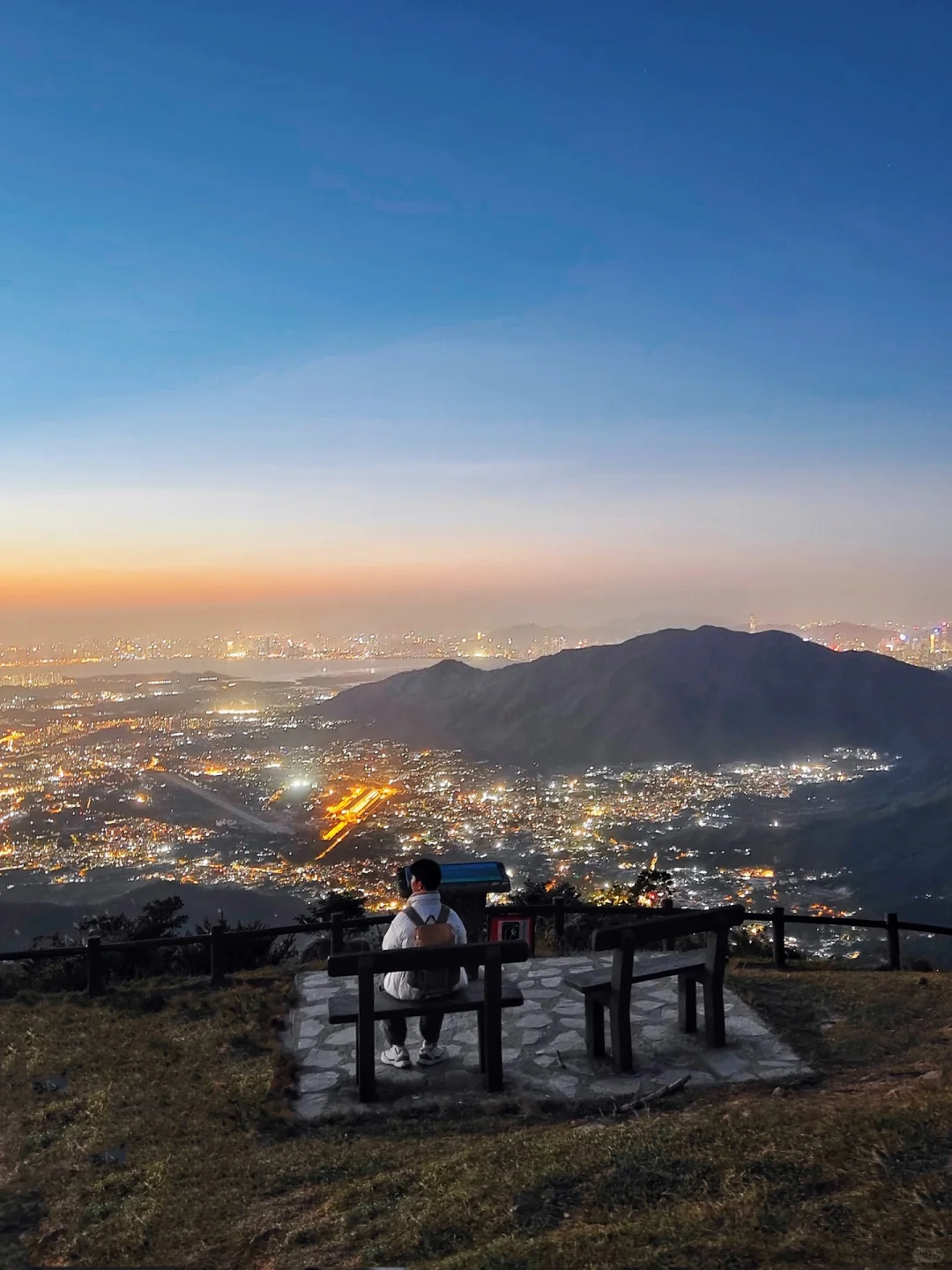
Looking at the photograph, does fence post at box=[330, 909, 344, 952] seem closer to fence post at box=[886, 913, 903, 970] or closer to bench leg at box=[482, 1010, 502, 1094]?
bench leg at box=[482, 1010, 502, 1094]

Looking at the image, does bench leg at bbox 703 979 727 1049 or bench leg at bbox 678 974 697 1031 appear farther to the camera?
bench leg at bbox 678 974 697 1031

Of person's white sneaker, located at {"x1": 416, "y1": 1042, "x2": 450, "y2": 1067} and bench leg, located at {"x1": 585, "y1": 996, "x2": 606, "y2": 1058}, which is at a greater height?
bench leg, located at {"x1": 585, "y1": 996, "x2": 606, "y2": 1058}

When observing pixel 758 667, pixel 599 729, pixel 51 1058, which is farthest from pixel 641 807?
pixel 51 1058

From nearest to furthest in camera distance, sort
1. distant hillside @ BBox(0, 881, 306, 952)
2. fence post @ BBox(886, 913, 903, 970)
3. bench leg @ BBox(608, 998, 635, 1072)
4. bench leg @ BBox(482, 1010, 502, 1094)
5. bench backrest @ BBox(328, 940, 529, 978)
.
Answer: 1. bench backrest @ BBox(328, 940, 529, 978)
2. bench leg @ BBox(482, 1010, 502, 1094)
3. bench leg @ BBox(608, 998, 635, 1072)
4. fence post @ BBox(886, 913, 903, 970)
5. distant hillside @ BBox(0, 881, 306, 952)

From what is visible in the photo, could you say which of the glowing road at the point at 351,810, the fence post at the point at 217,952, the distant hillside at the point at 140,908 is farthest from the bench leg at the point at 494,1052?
the glowing road at the point at 351,810

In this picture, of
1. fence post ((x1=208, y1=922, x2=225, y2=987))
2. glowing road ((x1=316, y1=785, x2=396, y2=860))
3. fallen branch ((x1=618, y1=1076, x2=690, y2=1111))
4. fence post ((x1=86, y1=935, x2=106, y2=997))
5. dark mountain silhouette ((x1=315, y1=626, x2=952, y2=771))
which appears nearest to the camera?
fallen branch ((x1=618, y1=1076, x2=690, y2=1111))

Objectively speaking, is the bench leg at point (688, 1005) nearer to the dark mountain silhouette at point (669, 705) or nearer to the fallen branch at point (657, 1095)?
the fallen branch at point (657, 1095)

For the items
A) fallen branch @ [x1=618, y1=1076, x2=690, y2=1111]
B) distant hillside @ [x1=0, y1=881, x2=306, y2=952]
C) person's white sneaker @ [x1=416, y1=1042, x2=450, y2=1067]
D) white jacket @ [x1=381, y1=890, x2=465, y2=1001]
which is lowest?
distant hillside @ [x1=0, y1=881, x2=306, y2=952]

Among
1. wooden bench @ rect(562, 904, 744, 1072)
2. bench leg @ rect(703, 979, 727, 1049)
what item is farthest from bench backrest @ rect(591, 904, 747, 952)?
bench leg @ rect(703, 979, 727, 1049)
